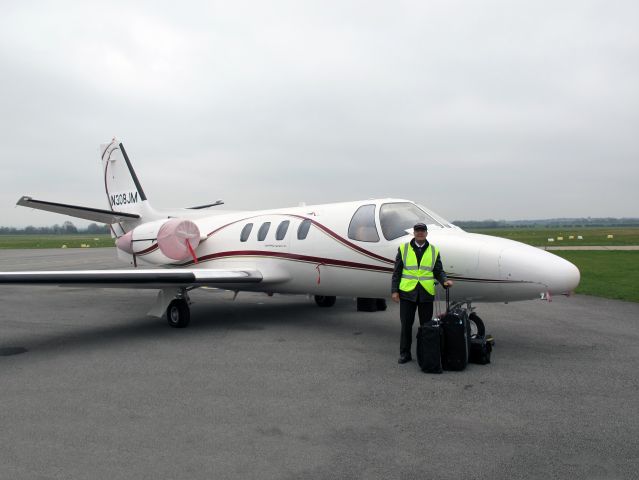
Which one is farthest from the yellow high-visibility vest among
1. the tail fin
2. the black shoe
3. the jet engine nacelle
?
the tail fin

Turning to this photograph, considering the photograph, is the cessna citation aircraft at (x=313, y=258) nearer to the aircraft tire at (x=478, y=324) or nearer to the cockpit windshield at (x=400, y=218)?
the cockpit windshield at (x=400, y=218)

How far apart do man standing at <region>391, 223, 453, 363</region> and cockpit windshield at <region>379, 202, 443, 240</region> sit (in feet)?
4.43

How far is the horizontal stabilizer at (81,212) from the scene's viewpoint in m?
11.4

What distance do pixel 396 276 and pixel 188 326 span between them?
477 cm

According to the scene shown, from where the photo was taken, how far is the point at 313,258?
31.0 feet

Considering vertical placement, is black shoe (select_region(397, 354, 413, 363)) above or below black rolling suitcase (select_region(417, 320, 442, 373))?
below

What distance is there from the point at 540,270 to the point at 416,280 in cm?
163

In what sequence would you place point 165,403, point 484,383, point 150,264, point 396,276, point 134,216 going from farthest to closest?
point 134,216 < point 150,264 < point 396,276 < point 484,383 < point 165,403

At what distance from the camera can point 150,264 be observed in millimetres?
13070

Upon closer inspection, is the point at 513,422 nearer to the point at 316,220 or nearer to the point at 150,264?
the point at 316,220

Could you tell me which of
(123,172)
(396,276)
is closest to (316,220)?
(396,276)

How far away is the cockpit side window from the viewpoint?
858 cm

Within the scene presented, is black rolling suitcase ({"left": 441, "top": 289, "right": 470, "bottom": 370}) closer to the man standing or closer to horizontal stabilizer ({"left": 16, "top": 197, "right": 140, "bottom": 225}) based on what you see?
the man standing

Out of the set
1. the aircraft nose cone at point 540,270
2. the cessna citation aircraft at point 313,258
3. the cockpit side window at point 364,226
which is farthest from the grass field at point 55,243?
the aircraft nose cone at point 540,270
